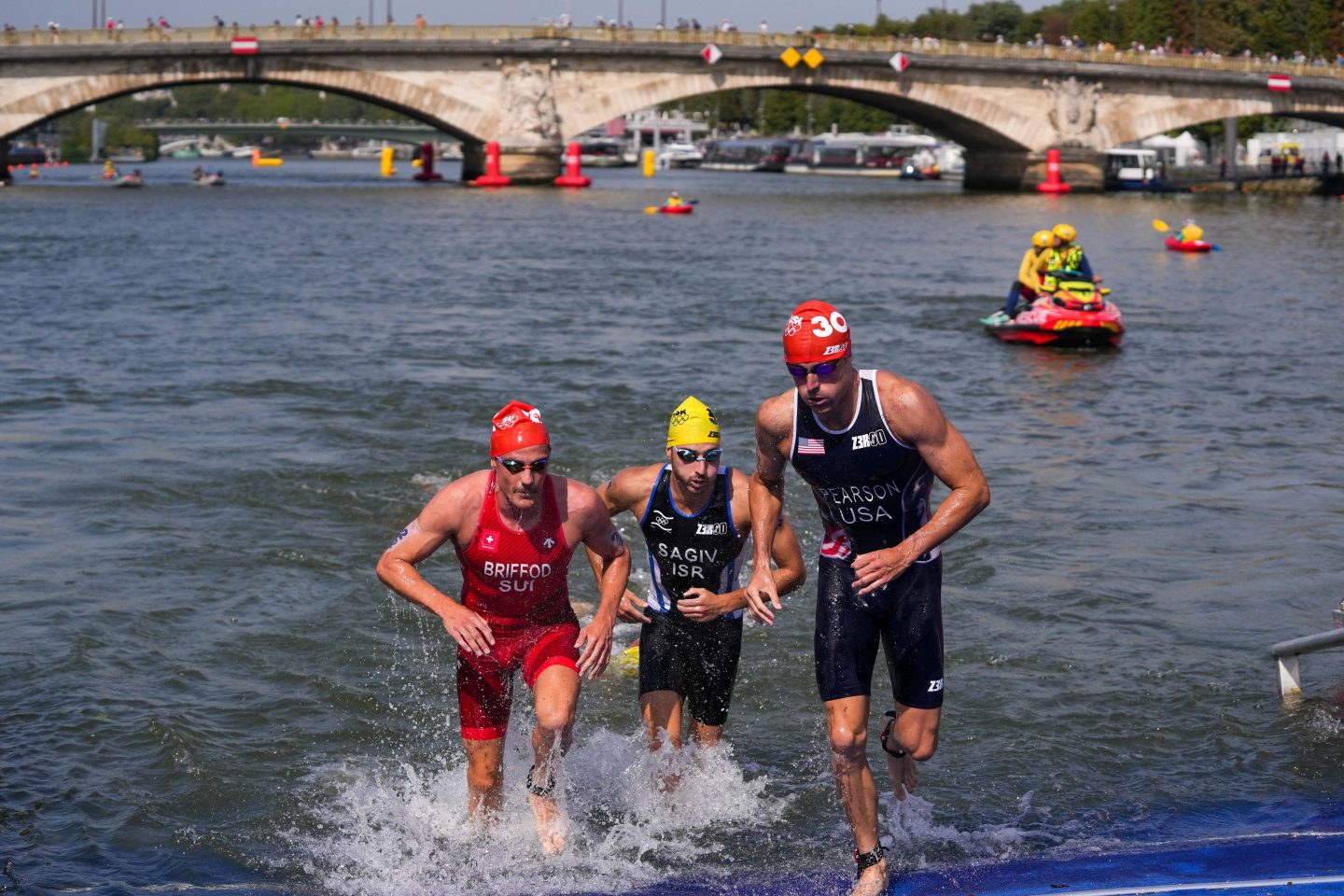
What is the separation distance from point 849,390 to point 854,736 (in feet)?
4.89

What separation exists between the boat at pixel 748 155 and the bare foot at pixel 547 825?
123 meters

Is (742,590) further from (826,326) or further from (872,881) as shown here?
(826,326)

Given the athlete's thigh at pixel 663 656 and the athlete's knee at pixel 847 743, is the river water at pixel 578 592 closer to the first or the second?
the athlete's thigh at pixel 663 656

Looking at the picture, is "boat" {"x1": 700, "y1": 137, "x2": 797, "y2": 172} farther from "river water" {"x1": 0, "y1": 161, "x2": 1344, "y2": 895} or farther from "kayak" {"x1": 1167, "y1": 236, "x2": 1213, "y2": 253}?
"river water" {"x1": 0, "y1": 161, "x2": 1344, "y2": 895}

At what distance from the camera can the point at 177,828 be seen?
335 inches

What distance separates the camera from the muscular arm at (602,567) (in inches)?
292

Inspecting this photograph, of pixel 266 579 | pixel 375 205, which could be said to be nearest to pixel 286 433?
pixel 266 579

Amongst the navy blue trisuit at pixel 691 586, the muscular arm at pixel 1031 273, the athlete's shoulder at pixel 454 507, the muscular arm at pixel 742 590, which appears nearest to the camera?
the athlete's shoulder at pixel 454 507

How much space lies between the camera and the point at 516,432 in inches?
277

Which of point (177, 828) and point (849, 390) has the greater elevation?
point (849, 390)

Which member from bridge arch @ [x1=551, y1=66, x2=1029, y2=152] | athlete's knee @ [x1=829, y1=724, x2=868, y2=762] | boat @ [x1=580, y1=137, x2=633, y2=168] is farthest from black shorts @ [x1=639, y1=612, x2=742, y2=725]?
boat @ [x1=580, y1=137, x2=633, y2=168]

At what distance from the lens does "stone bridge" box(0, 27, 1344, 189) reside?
73.6 metres

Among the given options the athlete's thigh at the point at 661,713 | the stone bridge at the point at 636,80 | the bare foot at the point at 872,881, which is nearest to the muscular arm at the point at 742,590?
the athlete's thigh at the point at 661,713

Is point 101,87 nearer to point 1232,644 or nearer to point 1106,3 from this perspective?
point 1232,644
